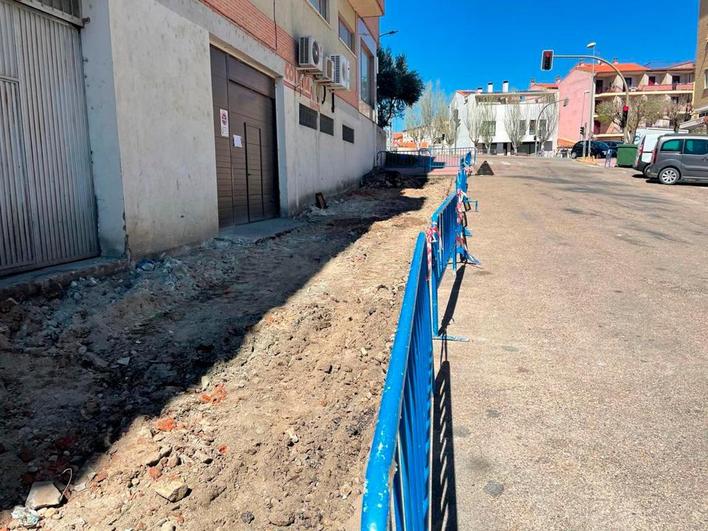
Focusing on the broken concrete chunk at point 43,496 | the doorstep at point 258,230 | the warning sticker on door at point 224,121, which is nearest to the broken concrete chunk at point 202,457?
the broken concrete chunk at point 43,496

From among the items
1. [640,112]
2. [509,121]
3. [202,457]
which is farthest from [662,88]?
[202,457]

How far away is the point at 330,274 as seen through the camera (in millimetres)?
7113

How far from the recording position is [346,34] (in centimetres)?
2058

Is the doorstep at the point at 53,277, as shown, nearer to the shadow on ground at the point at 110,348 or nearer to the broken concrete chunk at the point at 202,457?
the shadow on ground at the point at 110,348

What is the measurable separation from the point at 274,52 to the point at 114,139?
21.4 ft

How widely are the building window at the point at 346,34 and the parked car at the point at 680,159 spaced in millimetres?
13499

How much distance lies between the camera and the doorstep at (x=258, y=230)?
9120mm

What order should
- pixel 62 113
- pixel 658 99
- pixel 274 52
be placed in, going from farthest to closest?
pixel 658 99
pixel 274 52
pixel 62 113

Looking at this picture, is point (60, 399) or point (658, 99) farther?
point (658, 99)

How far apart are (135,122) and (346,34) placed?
1602 cm

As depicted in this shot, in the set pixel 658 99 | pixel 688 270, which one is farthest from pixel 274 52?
pixel 658 99

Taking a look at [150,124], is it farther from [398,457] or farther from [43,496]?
[398,457]

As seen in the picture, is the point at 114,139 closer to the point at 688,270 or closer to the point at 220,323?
the point at 220,323

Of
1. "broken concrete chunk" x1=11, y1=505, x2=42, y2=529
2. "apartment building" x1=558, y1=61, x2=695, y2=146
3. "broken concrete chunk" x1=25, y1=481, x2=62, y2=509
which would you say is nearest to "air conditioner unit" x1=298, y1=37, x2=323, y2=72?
"broken concrete chunk" x1=25, y1=481, x2=62, y2=509
